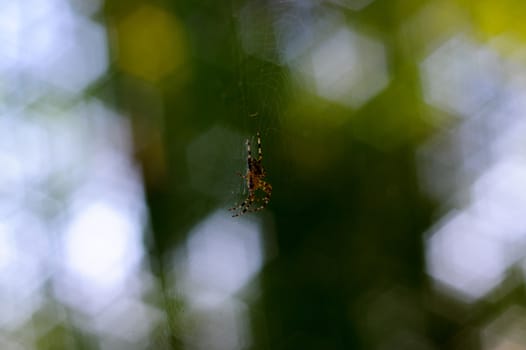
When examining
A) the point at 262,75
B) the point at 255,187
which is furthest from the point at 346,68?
the point at 255,187

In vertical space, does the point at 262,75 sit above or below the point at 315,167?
above

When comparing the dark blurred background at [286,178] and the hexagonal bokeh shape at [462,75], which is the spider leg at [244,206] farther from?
the hexagonal bokeh shape at [462,75]

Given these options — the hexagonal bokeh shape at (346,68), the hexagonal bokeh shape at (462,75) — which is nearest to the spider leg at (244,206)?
the hexagonal bokeh shape at (346,68)

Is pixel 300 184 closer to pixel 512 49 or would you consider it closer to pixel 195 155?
pixel 195 155

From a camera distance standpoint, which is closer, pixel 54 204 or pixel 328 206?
pixel 328 206

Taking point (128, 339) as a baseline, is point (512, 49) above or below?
above

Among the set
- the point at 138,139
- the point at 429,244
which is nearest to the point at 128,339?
the point at 138,139

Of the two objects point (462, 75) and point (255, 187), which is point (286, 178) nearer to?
point (255, 187)
